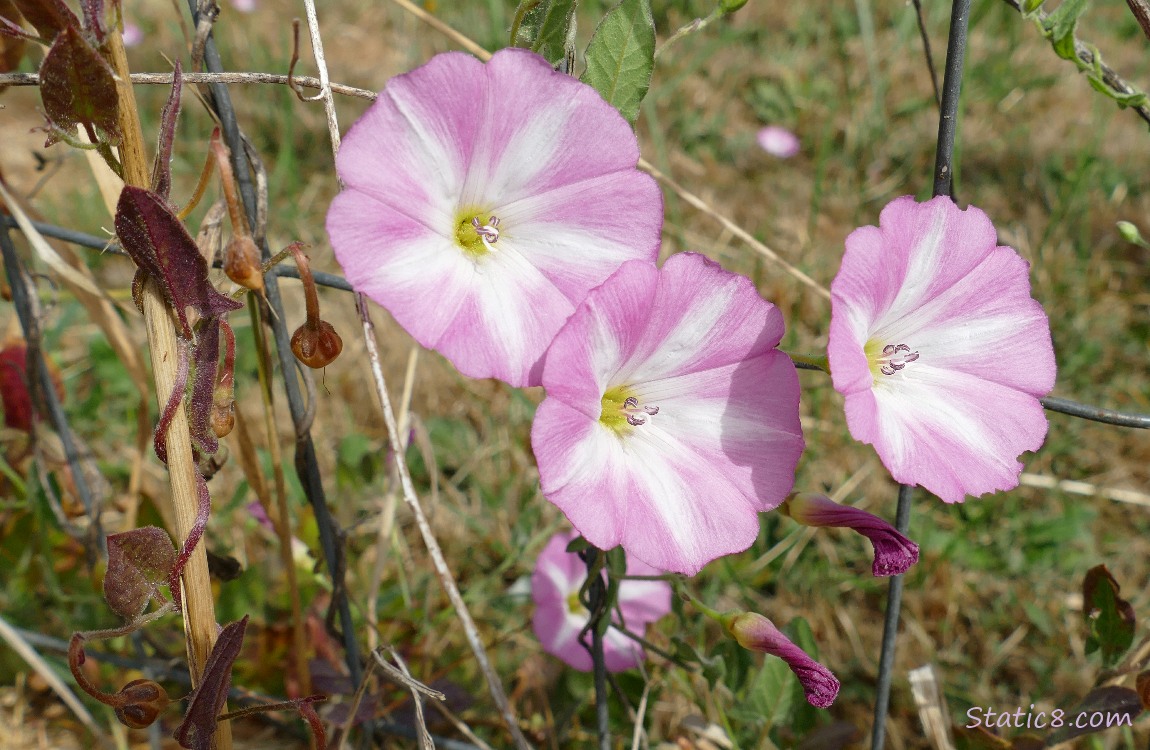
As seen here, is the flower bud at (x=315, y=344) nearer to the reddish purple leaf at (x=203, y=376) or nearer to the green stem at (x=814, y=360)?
the reddish purple leaf at (x=203, y=376)

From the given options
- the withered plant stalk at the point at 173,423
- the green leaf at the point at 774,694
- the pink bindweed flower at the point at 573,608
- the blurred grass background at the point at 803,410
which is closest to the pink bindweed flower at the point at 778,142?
the blurred grass background at the point at 803,410

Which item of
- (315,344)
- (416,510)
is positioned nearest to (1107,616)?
(416,510)

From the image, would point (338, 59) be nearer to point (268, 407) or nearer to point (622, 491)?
point (268, 407)

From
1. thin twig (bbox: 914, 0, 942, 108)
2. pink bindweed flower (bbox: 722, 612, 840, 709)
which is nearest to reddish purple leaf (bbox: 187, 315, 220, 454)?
pink bindweed flower (bbox: 722, 612, 840, 709)

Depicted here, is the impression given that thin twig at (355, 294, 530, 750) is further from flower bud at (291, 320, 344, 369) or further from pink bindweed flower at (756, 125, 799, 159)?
pink bindweed flower at (756, 125, 799, 159)

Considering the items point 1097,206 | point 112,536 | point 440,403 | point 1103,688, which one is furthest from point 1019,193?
point 112,536

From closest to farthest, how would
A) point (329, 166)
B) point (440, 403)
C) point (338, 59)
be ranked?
point (440, 403) < point (329, 166) < point (338, 59)
